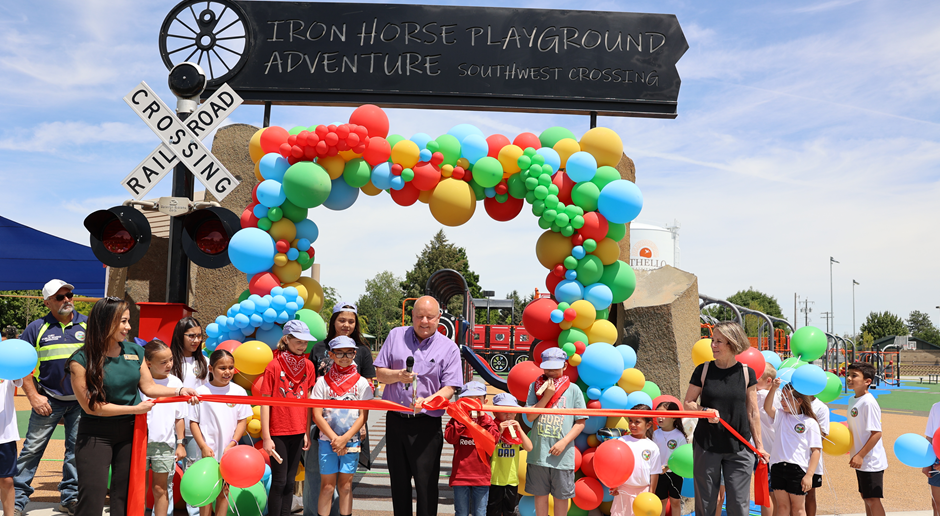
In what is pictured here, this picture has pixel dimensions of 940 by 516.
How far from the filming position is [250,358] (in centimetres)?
580

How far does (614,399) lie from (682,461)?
848 mm

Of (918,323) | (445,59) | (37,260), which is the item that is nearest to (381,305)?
(37,260)

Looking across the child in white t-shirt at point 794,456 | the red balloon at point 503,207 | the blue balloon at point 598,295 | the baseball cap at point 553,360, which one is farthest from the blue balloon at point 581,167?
the child in white t-shirt at point 794,456

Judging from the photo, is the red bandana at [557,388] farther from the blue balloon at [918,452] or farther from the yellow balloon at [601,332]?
the blue balloon at [918,452]

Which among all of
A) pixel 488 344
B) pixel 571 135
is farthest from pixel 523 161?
pixel 488 344

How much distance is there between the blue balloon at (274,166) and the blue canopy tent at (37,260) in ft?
28.2

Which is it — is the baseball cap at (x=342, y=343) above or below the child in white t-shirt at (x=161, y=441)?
above

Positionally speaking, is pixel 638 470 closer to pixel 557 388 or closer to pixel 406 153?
pixel 557 388

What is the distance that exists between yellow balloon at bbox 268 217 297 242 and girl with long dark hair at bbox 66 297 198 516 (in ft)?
8.85

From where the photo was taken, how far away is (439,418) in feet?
15.4

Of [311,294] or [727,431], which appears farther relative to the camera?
[311,294]

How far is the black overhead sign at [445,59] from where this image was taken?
7.97m

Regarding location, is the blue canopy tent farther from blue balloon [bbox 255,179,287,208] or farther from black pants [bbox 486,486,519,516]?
black pants [bbox 486,486,519,516]

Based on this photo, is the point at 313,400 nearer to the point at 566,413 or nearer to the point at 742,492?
the point at 566,413
